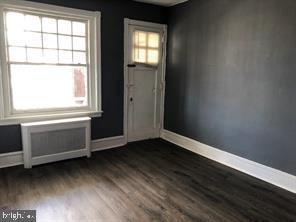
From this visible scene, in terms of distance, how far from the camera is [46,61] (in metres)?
3.53

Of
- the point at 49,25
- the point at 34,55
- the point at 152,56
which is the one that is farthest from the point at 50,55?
the point at 152,56

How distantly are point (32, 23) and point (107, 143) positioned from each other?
2210 mm

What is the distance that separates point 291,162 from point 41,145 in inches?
131

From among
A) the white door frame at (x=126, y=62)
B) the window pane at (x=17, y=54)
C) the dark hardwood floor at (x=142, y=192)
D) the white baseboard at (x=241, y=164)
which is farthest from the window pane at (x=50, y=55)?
the white baseboard at (x=241, y=164)

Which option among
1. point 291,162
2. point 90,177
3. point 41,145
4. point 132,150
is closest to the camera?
point 291,162

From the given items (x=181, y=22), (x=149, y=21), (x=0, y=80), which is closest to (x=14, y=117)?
(x=0, y=80)

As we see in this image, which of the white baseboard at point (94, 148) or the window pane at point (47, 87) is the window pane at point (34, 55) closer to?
the window pane at point (47, 87)

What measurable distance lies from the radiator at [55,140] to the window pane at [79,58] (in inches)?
36.2

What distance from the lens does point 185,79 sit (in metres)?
4.28

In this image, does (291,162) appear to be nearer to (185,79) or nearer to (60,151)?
(185,79)

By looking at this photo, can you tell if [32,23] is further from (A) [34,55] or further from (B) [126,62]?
(B) [126,62]

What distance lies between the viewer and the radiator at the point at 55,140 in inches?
130

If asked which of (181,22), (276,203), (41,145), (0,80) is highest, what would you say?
(181,22)

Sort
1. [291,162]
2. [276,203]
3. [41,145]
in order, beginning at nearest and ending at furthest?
[276,203] → [291,162] → [41,145]
